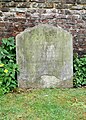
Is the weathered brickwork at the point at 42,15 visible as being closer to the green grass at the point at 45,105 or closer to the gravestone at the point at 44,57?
the gravestone at the point at 44,57

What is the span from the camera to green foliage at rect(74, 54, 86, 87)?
5.36m

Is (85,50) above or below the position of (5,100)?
above

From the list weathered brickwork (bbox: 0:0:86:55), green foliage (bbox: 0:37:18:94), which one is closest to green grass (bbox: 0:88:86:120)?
green foliage (bbox: 0:37:18:94)

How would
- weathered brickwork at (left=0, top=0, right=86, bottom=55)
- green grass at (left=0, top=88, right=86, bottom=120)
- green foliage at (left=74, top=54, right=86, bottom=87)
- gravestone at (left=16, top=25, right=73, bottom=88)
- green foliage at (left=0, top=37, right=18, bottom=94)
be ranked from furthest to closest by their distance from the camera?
weathered brickwork at (left=0, top=0, right=86, bottom=55)
green foliage at (left=74, top=54, right=86, bottom=87)
gravestone at (left=16, top=25, right=73, bottom=88)
green foliage at (left=0, top=37, right=18, bottom=94)
green grass at (left=0, top=88, right=86, bottom=120)

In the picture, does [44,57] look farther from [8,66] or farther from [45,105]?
[45,105]

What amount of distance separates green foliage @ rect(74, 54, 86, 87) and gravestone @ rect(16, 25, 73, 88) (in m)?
0.26

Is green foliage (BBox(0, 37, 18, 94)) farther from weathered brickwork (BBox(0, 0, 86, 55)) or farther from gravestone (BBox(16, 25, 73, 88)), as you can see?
weathered brickwork (BBox(0, 0, 86, 55))

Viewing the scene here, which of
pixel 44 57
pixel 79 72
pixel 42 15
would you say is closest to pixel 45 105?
pixel 44 57

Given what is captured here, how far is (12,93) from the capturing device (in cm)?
496

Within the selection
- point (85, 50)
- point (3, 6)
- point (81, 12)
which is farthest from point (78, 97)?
point (3, 6)

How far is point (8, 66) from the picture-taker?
5125 millimetres

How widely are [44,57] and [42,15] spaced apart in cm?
108

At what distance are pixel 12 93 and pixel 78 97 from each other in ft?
3.68

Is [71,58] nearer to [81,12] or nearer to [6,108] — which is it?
[81,12]
